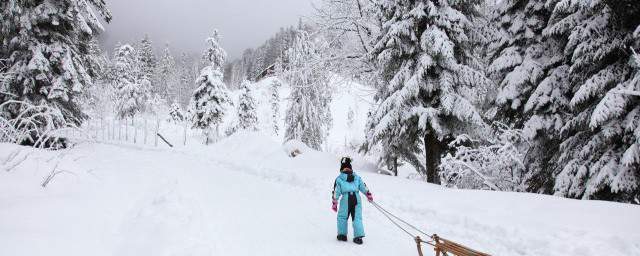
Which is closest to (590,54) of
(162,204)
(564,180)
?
(564,180)

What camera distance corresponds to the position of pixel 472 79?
13148mm

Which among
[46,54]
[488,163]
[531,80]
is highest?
[46,54]

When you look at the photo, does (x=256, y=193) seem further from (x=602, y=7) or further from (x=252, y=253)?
(x=602, y=7)

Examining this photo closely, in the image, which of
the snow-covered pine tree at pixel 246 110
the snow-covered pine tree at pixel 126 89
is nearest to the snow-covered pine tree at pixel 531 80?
the snow-covered pine tree at pixel 246 110

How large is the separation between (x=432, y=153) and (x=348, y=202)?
702 cm

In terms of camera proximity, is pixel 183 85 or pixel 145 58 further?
pixel 183 85

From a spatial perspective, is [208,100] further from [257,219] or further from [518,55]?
[257,219]

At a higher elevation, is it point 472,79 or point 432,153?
point 472,79

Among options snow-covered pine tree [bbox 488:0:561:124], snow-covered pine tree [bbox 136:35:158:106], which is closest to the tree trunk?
snow-covered pine tree [bbox 488:0:561:124]

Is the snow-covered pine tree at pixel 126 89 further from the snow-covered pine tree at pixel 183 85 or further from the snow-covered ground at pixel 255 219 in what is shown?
the snow-covered ground at pixel 255 219

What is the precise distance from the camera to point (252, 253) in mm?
6633

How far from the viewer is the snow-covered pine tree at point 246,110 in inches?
1971

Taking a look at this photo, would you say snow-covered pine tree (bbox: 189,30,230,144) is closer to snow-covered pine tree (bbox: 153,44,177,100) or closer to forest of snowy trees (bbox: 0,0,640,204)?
forest of snowy trees (bbox: 0,0,640,204)

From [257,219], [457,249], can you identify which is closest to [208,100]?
[257,219]
